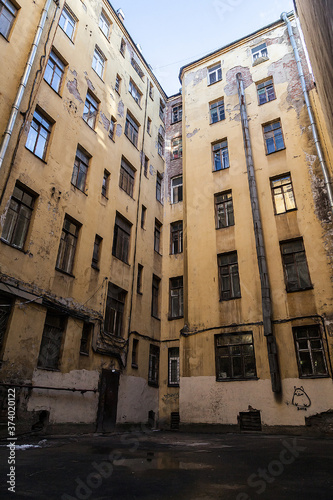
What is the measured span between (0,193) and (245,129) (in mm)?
11997

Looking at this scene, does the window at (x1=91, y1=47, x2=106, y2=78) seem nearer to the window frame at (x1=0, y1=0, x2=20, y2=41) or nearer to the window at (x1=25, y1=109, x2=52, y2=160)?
the window frame at (x1=0, y1=0, x2=20, y2=41)

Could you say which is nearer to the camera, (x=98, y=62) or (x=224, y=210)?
(x=224, y=210)

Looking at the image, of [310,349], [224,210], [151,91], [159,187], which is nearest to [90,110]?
[159,187]

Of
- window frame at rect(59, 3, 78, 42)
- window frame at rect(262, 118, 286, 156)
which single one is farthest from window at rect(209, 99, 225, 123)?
window frame at rect(59, 3, 78, 42)

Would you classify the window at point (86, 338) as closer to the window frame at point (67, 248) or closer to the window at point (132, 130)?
the window frame at point (67, 248)

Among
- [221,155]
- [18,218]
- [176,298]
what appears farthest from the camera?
[221,155]

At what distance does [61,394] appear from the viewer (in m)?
10.1

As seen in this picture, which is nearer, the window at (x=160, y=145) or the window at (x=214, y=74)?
the window at (x=214, y=74)

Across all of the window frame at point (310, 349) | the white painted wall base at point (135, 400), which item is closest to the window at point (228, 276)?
the window frame at point (310, 349)

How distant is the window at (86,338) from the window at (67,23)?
43.8 ft

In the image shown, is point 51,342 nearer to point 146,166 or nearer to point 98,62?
point 146,166

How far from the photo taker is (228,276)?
13.9m

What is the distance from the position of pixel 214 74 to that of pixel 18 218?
53.4 feet

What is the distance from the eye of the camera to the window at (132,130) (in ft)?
58.9
